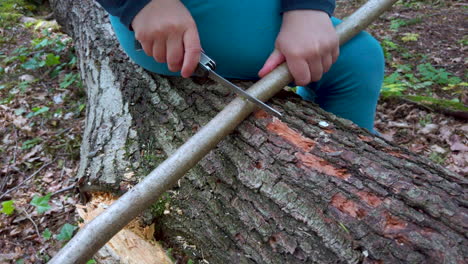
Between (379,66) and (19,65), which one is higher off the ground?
(379,66)

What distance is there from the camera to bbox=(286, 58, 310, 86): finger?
1332 mm

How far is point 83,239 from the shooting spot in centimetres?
106

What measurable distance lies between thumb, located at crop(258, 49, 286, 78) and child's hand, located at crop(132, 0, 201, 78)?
1.00ft

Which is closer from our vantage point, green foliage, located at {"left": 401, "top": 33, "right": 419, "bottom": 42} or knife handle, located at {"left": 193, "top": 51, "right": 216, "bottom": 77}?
knife handle, located at {"left": 193, "top": 51, "right": 216, "bottom": 77}

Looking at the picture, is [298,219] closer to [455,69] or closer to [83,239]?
[83,239]

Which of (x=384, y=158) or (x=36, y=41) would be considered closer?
(x=384, y=158)

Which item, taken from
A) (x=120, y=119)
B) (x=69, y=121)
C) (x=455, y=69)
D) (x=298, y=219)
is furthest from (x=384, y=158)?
(x=455, y=69)

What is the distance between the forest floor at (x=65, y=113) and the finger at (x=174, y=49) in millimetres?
1391

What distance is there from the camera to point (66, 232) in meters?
2.05

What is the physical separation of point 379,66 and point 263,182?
90 cm

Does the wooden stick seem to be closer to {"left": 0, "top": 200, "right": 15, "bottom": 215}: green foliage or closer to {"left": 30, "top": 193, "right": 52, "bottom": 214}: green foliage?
{"left": 30, "top": 193, "right": 52, "bottom": 214}: green foliage

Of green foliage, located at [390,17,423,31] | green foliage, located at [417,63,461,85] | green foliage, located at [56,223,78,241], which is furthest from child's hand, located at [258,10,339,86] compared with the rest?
green foliage, located at [390,17,423,31]

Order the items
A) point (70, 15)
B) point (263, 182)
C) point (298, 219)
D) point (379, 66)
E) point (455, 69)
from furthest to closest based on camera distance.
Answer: point (455, 69), point (70, 15), point (379, 66), point (263, 182), point (298, 219)

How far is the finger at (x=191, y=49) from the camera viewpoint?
1.25 meters
